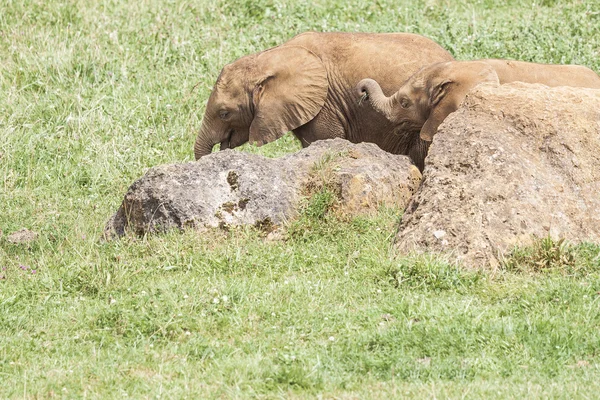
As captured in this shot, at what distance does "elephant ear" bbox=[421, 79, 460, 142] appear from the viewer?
10.6m

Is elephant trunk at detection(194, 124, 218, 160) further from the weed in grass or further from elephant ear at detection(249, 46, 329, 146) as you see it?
the weed in grass

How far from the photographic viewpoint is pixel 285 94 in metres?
11.9

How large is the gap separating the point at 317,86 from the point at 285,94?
0.34 metres

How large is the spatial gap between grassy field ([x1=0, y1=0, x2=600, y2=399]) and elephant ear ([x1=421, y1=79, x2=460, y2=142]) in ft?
5.52

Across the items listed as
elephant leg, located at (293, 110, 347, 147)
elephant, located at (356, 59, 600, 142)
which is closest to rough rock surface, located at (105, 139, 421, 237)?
elephant, located at (356, 59, 600, 142)

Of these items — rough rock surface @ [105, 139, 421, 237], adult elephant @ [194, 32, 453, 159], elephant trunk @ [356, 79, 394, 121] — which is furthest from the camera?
adult elephant @ [194, 32, 453, 159]

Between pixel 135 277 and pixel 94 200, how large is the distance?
316 centimetres

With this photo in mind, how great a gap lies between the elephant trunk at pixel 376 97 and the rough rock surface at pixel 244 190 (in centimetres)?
126

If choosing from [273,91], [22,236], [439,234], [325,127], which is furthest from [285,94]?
[439,234]

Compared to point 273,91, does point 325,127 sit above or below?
below

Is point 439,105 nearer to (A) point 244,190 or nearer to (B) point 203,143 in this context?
(A) point 244,190

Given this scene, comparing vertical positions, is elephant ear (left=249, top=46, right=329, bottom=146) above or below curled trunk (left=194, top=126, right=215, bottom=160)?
above

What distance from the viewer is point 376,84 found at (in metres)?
11.3

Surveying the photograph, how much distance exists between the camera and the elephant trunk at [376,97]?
11.1m
